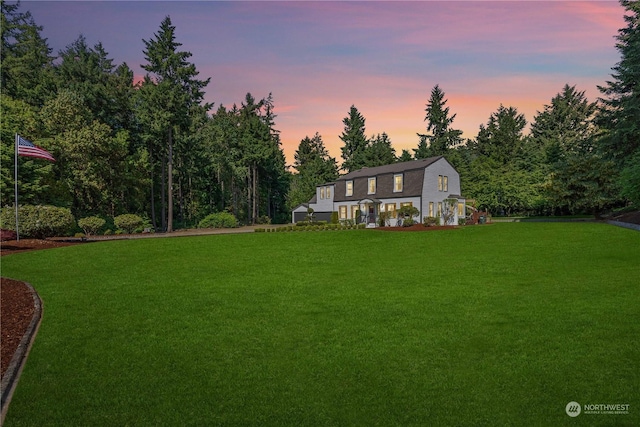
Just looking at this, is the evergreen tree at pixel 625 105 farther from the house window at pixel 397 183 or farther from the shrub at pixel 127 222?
the shrub at pixel 127 222

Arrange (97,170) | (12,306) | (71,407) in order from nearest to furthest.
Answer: (71,407) < (12,306) < (97,170)

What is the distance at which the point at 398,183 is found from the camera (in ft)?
137

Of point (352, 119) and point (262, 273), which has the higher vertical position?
point (352, 119)

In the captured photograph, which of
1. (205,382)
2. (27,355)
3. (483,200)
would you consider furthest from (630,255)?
(483,200)

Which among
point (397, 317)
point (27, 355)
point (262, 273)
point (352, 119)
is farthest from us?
point (352, 119)

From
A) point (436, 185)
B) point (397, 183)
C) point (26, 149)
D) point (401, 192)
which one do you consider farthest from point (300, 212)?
point (26, 149)

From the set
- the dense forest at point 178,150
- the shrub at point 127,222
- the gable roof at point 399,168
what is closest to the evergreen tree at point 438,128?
the dense forest at point 178,150

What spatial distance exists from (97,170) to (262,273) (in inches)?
1326

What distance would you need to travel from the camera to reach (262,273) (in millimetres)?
13867

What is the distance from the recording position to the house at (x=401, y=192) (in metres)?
39.3

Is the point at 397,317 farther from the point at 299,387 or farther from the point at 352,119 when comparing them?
the point at 352,119

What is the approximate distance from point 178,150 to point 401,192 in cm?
2909

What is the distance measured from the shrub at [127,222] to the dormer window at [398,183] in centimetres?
2789

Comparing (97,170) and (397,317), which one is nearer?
(397,317)
